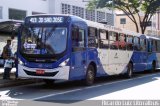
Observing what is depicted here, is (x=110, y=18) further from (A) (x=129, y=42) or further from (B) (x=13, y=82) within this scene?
(B) (x=13, y=82)

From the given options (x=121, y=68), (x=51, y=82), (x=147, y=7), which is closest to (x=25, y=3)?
(x=147, y=7)

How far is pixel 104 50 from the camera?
1916cm

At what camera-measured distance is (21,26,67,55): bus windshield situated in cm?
1523

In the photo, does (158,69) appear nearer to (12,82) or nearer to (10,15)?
(10,15)

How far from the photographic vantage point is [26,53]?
15.5 metres

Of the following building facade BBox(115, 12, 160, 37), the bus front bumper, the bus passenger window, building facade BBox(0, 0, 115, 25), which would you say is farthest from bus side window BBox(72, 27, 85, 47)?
building facade BBox(115, 12, 160, 37)

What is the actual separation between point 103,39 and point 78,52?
329 cm

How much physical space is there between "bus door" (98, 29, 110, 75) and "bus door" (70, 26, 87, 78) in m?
2.03

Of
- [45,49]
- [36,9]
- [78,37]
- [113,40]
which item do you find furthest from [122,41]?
[36,9]

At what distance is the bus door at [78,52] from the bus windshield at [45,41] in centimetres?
49

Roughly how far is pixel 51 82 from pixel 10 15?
22.6 metres

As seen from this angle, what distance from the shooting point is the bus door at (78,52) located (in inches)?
613

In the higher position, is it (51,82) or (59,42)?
(59,42)

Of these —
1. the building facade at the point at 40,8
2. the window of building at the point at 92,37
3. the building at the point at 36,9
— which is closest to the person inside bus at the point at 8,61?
the window of building at the point at 92,37
